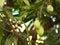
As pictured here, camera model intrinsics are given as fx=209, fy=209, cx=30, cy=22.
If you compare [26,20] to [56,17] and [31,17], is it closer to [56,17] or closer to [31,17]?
[31,17]

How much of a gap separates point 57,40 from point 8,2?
278 millimetres

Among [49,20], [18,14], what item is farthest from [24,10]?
[49,20]

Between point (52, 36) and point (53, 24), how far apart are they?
0.20 feet

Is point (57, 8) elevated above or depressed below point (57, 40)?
above

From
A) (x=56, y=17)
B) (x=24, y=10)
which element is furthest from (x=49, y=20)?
(x=24, y=10)

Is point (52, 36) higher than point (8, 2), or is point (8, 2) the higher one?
point (8, 2)

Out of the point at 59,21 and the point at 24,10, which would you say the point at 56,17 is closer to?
the point at 59,21

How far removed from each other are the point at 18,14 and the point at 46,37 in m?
0.18

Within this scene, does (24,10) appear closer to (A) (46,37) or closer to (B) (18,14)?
(B) (18,14)

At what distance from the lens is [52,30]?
98 cm

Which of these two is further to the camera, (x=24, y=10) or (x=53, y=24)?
(x=53, y=24)

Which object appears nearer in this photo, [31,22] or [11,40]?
[11,40]

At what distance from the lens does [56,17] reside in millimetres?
961

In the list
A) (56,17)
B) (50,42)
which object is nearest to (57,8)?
(56,17)
